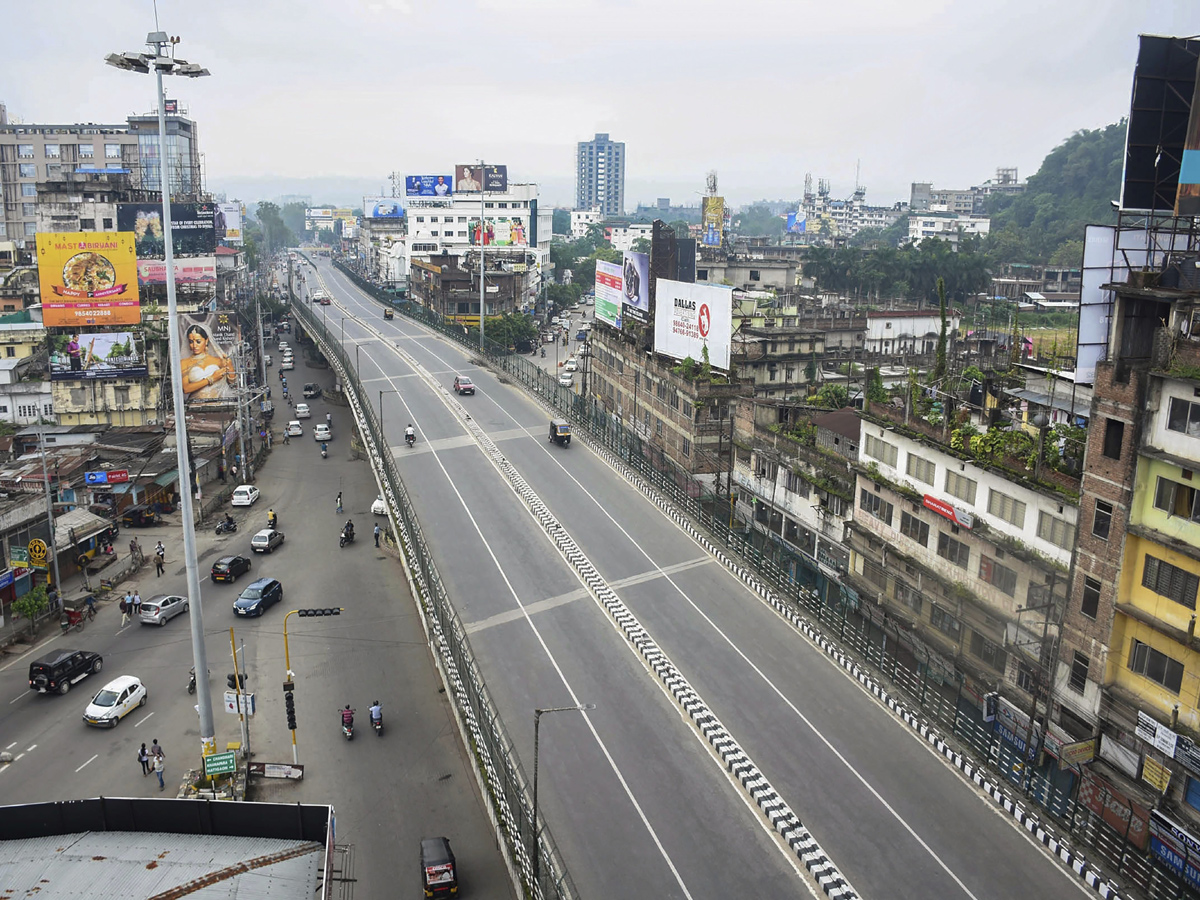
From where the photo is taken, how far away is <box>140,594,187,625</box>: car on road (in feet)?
152

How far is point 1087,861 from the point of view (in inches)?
943

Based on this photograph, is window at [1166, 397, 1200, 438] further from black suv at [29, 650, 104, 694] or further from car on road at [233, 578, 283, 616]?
black suv at [29, 650, 104, 694]

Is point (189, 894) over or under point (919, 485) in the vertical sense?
under

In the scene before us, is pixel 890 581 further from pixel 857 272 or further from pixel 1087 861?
pixel 857 272

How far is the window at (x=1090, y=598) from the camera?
30.4m

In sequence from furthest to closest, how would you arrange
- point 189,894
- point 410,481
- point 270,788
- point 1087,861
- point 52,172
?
point 52,172 → point 410,481 → point 270,788 → point 1087,861 → point 189,894

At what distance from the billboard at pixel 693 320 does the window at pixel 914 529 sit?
22.7m

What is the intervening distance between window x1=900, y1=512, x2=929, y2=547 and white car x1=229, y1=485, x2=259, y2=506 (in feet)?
148

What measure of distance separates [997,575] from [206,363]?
63250 mm

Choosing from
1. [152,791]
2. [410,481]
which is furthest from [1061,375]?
[152,791]

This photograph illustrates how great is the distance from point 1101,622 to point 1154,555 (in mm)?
2831

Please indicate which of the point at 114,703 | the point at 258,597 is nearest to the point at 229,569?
the point at 258,597

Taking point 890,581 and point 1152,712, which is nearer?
point 1152,712

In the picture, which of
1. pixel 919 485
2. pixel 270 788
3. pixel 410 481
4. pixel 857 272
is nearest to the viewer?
pixel 270 788
